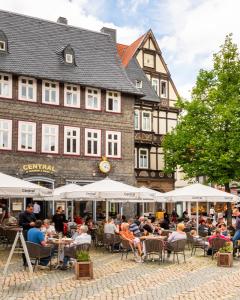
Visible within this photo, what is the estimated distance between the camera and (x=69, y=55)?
33250 millimetres

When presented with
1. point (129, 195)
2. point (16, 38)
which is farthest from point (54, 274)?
point (16, 38)

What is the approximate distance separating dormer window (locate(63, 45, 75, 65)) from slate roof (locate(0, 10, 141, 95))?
0.40m

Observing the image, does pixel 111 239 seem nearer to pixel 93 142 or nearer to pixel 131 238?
pixel 131 238

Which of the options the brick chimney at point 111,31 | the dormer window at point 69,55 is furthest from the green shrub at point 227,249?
the brick chimney at point 111,31

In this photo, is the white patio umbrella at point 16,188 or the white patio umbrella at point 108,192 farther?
the white patio umbrella at point 108,192

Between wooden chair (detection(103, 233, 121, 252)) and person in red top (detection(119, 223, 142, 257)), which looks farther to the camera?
wooden chair (detection(103, 233, 121, 252))

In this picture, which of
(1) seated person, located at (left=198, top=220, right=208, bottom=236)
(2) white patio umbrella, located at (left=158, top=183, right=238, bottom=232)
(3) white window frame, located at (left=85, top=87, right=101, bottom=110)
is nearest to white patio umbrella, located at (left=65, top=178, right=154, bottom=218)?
(2) white patio umbrella, located at (left=158, top=183, right=238, bottom=232)

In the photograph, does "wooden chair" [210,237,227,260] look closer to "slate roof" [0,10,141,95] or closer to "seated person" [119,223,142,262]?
"seated person" [119,223,142,262]

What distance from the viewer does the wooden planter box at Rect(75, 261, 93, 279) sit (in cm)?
1287

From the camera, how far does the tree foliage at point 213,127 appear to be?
32.2 meters

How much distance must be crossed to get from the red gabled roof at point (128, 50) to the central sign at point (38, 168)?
12617 millimetres

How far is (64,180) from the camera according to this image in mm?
31031

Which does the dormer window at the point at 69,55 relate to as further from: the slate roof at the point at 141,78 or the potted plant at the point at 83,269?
the potted plant at the point at 83,269

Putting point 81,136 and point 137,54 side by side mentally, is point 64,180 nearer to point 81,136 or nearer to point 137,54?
point 81,136
